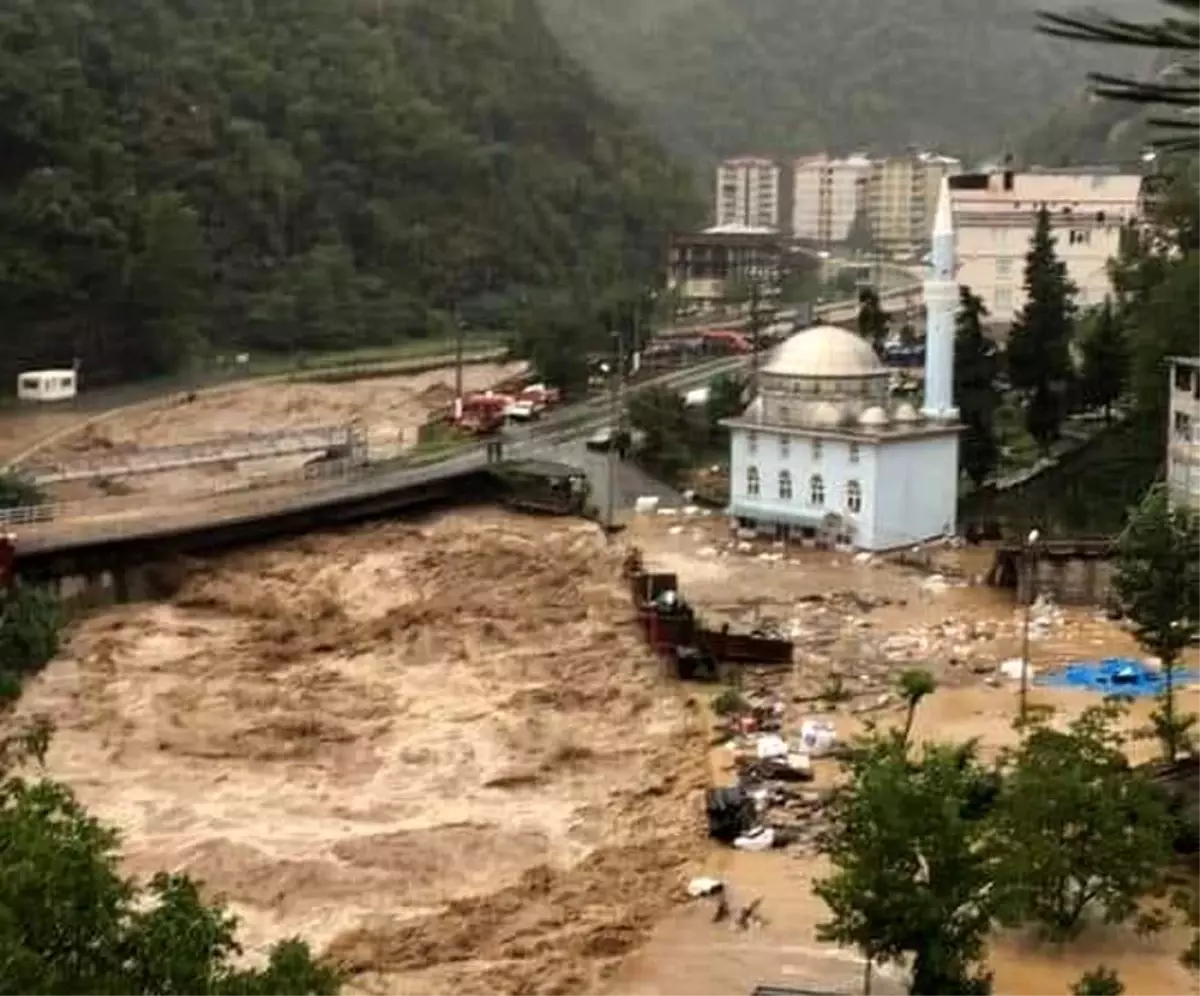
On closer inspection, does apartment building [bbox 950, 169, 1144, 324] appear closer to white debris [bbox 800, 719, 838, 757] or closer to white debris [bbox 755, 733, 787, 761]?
white debris [bbox 800, 719, 838, 757]

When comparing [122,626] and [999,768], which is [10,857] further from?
[122,626]

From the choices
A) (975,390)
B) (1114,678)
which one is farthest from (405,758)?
(975,390)

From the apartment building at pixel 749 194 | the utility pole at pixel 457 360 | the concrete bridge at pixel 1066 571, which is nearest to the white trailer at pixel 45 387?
the utility pole at pixel 457 360

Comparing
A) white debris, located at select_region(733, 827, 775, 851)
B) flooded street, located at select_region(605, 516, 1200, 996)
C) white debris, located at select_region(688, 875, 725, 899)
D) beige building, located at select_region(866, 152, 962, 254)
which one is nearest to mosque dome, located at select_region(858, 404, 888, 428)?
flooded street, located at select_region(605, 516, 1200, 996)

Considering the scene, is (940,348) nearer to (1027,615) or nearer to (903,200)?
(1027,615)

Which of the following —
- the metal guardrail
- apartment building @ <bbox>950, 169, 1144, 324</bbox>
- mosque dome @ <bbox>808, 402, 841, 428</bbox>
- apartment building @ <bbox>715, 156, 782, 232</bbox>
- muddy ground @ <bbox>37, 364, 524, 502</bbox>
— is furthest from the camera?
apartment building @ <bbox>715, 156, 782, 232</bbox>

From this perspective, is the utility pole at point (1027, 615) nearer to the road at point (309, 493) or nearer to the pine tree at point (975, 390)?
the pine tree at point (975, 390)
